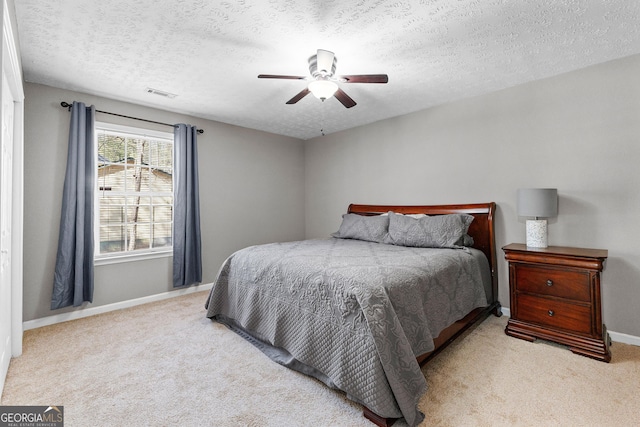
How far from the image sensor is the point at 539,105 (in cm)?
298

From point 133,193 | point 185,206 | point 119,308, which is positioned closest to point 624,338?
point 185,206

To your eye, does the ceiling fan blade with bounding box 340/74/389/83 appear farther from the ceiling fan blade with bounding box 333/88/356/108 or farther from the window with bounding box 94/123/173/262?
the window with bounding box 94/123/173/262

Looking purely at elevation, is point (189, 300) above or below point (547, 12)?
below

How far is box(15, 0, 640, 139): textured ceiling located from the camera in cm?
191

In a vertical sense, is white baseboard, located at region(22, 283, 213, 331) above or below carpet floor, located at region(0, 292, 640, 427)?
above

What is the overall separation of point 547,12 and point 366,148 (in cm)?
268

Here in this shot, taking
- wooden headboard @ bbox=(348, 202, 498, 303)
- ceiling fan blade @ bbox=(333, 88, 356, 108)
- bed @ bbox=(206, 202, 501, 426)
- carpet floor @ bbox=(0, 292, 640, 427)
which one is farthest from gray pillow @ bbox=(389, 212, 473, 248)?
ceiling fan blade @ bbox=(333, 88, 356, 108)

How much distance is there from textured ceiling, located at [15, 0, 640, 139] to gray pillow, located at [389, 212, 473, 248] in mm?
1408

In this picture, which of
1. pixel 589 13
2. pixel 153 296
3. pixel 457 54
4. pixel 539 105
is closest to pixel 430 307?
pixel 457 54

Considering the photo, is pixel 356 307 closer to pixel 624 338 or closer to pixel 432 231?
pixel 432 231

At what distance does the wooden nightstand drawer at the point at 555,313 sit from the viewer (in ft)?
7.69

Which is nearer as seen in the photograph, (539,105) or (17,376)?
(17,376)

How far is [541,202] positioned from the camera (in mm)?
2654

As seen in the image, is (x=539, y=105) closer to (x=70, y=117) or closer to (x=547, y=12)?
(x=547, y=12)
